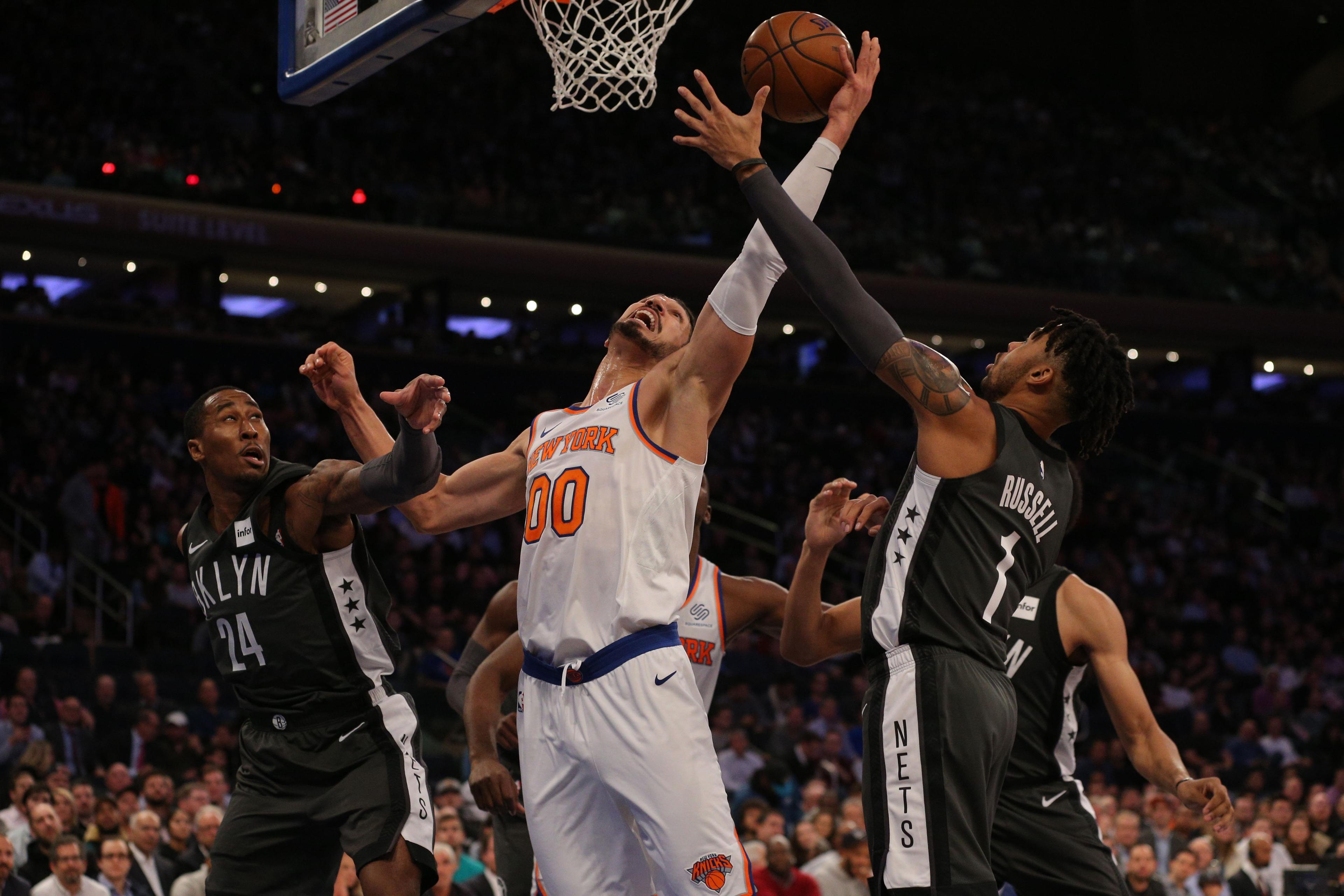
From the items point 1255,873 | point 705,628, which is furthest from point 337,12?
point 1255,873

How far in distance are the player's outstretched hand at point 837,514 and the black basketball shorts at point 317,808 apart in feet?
5.25

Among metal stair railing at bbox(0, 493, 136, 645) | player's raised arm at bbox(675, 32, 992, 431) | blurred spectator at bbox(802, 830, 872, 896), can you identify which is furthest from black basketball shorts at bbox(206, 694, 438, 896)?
metal stair railing at bbox(0, 493, 136, 645)

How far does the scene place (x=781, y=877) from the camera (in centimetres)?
949

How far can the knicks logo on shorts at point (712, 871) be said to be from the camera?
12.8ft

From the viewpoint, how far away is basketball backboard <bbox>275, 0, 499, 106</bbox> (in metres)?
5.26

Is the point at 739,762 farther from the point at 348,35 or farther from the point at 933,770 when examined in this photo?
the point at 933,770

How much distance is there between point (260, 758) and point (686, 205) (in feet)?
59.6

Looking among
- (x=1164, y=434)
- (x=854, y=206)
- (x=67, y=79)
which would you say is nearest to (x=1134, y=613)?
(x=1164, y=434)

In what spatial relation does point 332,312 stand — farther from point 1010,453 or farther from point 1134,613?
point 1010,453

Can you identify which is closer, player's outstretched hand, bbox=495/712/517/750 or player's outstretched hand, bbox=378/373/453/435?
player's outstretched hand, bbox=378/373/453/435

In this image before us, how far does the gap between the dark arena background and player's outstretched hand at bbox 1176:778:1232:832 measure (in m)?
6.56

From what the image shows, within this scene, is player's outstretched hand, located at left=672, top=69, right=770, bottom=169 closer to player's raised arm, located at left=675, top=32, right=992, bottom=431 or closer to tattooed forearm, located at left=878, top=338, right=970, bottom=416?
player's raised arm, located at left=675, top=32, right=992, bottom=431

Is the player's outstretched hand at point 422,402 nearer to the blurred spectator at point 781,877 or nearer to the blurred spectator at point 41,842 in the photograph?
the blurred spectator at point 41,842

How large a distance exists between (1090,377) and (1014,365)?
223 millimetres
